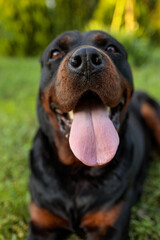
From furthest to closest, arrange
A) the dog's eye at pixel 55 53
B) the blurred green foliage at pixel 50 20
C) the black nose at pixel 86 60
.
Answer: the blurred green foliage at pixel 50 20
the dog's eye at pixel 55 53
the black nose at pixel 86 60

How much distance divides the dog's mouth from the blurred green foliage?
25.5 ft

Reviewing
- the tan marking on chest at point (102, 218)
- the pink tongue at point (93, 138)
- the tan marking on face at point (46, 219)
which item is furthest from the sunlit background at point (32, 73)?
the pink tongue at point (93, 138)

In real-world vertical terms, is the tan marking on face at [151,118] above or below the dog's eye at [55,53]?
below

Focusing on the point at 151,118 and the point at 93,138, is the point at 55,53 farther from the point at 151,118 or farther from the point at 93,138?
the point at 151,118

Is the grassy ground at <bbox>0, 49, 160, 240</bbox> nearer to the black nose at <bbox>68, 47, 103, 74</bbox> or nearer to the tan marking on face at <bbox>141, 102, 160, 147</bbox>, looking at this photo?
the tan marking on face at <bbox>141, 102, 160, 147</bbox>

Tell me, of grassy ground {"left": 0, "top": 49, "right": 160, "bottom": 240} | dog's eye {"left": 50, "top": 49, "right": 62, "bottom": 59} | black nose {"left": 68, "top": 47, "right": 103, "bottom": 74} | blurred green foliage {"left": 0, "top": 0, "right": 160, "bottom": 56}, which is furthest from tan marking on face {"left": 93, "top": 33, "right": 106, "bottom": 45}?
blurred green foliage {"left": 0, "top": 0, "right": 160, "bottom": 56}

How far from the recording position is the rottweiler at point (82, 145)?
1.49 metres

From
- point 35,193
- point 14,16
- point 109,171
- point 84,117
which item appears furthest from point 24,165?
point 14,16

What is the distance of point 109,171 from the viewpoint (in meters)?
1.83

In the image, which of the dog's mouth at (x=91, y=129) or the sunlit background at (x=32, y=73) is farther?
the sunlit background at (x=32, y=73)

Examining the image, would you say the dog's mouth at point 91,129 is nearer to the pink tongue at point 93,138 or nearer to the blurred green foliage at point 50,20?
the pink tongue at point 93,138

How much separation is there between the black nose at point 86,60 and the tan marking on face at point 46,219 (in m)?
1.01

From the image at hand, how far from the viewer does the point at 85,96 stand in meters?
1.65

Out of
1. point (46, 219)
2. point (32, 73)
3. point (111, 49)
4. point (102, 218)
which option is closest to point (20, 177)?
point (46, 219)
